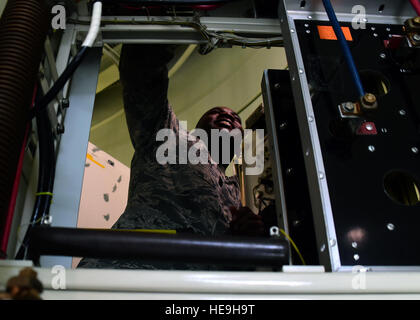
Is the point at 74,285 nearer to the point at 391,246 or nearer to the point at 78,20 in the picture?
the point at 391,246

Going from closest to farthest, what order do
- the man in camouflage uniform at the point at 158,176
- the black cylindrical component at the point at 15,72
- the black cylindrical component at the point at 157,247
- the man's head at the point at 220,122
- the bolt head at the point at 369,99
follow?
1. the black cylindrical component at the point at 157,247
2. the black cylindrical component at the point at 15,72
3. the bolt head at the point at 369,99
4. the man in camouflage uniform at the point at 158,176
5. the man's head at the point at 220,122

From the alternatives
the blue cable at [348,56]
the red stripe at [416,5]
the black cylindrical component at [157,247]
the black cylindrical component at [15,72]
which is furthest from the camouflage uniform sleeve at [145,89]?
the black cylindrical component at [157,247]

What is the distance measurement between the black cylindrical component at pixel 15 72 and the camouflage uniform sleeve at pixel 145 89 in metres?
0.58

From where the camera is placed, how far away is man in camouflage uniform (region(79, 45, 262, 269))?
1393 millimetres

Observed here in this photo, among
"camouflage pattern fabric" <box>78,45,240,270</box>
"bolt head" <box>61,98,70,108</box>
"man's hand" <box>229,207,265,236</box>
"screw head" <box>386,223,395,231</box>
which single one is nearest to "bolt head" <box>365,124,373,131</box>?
"screw head" <box>386,223,395,231</box>

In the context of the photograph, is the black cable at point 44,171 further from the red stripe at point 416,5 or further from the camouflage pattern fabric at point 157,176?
the red stripe at point 416,5

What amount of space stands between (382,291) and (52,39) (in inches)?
41.0

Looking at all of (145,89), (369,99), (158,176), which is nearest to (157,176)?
(158,176)

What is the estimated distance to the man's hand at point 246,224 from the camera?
106 centimetres

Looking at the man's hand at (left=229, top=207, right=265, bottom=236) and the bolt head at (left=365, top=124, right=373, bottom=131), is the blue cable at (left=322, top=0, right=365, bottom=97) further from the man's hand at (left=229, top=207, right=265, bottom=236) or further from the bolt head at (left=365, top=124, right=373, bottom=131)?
the man's hand at (left=229, top=207, right=265, bottom=236)

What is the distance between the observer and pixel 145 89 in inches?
61.0

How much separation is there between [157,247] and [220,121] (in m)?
1.46

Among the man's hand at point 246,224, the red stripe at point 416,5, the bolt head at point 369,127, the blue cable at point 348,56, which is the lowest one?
the man's hand at point 246,224
